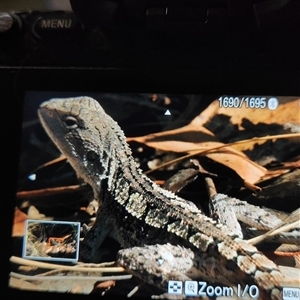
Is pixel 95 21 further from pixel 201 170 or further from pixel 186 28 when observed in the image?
pixel 201 170

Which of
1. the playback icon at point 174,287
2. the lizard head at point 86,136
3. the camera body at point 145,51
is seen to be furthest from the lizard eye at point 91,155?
the playback icon at point 174,287

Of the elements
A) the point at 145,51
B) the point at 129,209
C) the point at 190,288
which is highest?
the point at 145,51

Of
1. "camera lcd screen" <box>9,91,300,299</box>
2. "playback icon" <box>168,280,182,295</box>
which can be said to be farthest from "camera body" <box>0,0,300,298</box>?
"playback icon" <box>168,280,182,295</box>

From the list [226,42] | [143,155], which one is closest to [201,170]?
[143,155]

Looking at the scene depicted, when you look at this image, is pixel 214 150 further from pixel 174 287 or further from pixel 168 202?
pixel 174 287

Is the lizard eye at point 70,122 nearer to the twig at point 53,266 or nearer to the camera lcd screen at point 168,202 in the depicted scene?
the camera lcd screen at point 168,202

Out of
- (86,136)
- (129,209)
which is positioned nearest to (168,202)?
(129,209)
